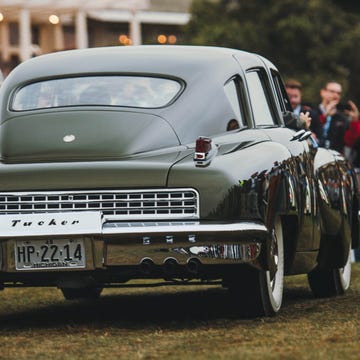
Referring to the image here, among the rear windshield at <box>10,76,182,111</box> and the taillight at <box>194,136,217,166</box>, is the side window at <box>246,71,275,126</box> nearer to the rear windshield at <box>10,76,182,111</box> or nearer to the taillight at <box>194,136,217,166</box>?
the rear windshield at <box>10,76,182,111</box>

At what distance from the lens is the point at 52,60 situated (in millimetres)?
9609

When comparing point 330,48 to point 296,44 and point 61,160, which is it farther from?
point 61,160

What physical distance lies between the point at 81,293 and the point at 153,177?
2797 mm

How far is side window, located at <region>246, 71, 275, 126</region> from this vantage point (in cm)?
962

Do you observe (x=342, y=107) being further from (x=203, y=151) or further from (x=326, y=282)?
(x=203, y=151)

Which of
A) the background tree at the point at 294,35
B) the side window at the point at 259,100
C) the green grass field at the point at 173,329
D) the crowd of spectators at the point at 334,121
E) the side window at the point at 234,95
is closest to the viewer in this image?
the green grass field at the point at 173,329

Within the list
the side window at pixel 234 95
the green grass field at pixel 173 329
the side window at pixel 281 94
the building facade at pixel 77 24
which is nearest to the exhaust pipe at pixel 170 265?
the green grass field at pixel 173 329

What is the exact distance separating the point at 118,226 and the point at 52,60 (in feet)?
5.94

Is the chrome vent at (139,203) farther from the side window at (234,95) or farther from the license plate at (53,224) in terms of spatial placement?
the side window at (234,95)

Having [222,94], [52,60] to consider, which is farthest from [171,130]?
[52,60]

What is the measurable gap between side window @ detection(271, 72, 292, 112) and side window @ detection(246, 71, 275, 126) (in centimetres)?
33

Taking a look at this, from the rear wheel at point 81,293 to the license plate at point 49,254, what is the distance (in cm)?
244

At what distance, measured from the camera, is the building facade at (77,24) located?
49375 millimetres

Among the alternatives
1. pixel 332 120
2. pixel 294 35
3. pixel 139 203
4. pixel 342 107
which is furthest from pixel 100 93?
Result: pixel 294 35
